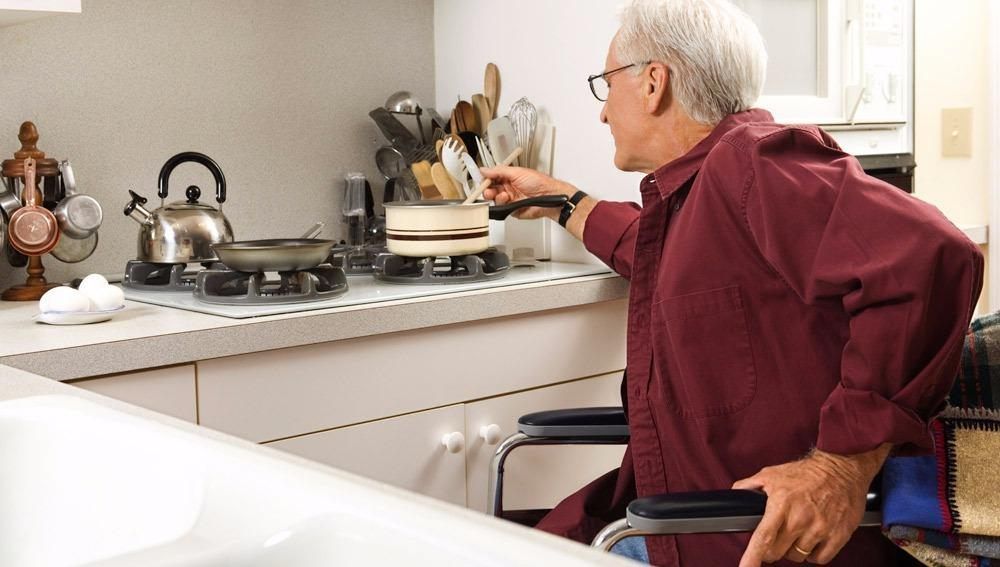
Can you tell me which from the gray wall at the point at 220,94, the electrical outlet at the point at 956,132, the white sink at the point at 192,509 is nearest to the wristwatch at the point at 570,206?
the gray wall at the point at 220,94

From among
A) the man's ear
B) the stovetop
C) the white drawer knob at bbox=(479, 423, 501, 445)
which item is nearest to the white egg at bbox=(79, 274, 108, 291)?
the stovetop

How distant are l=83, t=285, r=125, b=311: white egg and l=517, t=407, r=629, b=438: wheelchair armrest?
2.14 ft

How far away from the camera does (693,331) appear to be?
4.86 ft

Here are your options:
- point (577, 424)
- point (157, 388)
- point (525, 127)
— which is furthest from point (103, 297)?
point (525, 127)

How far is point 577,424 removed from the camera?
1.61m

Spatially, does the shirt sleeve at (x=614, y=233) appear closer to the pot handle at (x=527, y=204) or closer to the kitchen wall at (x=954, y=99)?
the pot handle at (x=527, y=204)

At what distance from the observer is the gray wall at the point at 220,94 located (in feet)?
7.16

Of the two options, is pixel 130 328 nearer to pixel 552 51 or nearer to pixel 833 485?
pixel 833 485

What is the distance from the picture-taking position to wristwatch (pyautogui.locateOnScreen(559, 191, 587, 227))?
2191 millimetres

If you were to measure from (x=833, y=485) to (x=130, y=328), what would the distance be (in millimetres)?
997

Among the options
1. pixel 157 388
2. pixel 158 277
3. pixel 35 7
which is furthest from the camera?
pixel 158 277

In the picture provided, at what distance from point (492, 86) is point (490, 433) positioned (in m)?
0.94

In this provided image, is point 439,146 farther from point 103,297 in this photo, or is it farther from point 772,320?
point 772,320

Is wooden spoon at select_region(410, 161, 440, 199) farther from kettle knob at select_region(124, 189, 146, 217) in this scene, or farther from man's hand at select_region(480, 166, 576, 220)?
kettle knob at select_region(124, 189, 146, 217)
